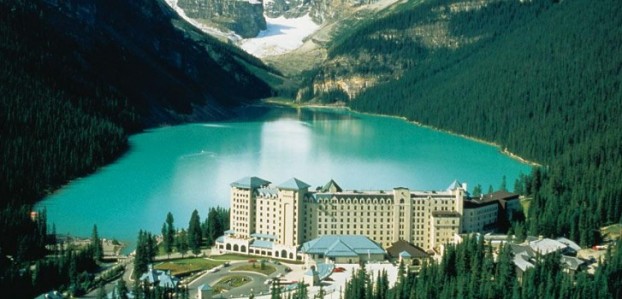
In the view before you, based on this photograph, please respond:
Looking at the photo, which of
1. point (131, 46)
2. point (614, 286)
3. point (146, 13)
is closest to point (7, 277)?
point (614, 286)

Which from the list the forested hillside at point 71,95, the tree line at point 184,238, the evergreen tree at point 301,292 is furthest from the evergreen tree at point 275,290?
the forested hillside at point 71,95

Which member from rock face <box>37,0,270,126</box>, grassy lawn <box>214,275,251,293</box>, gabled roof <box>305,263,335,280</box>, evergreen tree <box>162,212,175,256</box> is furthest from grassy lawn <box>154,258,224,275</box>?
rock face <box>37,0,270,126</box>

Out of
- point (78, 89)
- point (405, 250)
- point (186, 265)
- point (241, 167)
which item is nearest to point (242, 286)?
point (186, 265)

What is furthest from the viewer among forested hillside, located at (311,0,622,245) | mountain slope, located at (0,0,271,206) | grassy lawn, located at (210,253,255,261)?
mountain slope, located at (0,0,271,206)

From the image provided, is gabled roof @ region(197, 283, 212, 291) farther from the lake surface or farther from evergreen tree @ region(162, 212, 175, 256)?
the lake surface

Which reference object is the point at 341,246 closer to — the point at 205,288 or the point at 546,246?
the point at 205,288

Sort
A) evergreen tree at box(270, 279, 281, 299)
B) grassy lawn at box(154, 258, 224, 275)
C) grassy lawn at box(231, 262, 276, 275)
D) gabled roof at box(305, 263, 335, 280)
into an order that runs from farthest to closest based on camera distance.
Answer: grassy lawn at box(154, 258, 224, 275)
grassy lawn at box(231, 262, 276, 275)
gabled roof at box(305, 263, 335, 280)
evergreen tree at box(270, 279, 281, 299)

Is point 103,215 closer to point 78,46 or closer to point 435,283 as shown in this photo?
point 435,283
